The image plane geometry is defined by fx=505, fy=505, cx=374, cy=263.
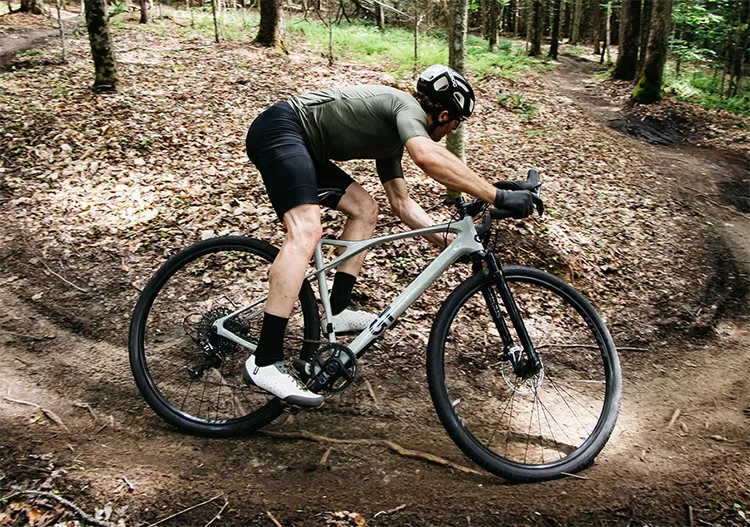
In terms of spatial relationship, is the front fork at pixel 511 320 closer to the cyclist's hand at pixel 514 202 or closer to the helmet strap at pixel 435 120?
the cyclist's hand at pixel 514 202

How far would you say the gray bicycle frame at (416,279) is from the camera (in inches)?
129

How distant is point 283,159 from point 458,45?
411 cm

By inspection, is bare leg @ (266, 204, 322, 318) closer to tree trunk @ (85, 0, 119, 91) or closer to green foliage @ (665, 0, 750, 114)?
tree trunk @ (85, 0, 119, 91)

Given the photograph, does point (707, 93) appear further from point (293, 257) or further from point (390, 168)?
point (293, 257)

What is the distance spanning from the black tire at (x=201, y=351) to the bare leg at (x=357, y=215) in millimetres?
490

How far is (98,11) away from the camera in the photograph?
364 inches

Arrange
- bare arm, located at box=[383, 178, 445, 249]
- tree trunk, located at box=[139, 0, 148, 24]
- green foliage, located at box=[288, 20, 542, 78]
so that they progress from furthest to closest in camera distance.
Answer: tree trunk, located at box=[139, 0, 148, 24] < green foliage, located at box=[288, 20, 542, 78] < bare arm, located at box=[383, 178, 445, 249]

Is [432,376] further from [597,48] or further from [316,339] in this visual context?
[597,48]

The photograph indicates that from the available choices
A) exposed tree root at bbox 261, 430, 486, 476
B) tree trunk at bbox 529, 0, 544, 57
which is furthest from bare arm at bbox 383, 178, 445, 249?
tree trunk at bbox 529, 0, 544, 57

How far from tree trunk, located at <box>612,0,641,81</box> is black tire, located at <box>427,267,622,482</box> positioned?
16404mm

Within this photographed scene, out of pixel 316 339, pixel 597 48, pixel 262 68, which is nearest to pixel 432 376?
pixel 316 339

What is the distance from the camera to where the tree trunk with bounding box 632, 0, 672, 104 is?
Answer: 13617 mm

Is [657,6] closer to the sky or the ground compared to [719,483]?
closer to the sky

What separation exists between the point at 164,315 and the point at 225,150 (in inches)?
159
